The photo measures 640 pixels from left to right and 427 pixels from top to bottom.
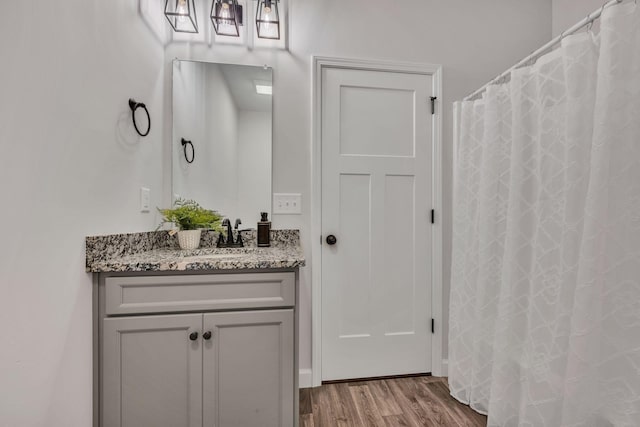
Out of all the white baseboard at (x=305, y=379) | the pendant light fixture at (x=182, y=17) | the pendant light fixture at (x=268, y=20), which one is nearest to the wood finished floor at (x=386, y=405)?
the white baseboard at (x=305, y=379)

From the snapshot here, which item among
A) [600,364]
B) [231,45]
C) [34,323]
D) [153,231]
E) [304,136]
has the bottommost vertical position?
[600,364]

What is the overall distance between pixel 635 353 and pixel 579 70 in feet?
3.32

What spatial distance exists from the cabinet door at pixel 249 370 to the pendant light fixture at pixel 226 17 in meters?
1.65

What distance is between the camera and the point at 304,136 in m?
1.88

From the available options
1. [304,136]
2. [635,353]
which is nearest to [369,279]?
[304,136]

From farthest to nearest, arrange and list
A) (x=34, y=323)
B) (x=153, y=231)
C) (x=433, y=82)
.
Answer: (x=433, y=82) → (x=153, y=231) → (x=34, y=323)

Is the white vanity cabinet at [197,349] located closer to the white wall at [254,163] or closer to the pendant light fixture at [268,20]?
the white wall at [254,163]

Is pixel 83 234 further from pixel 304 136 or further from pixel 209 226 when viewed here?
pixel 304 136

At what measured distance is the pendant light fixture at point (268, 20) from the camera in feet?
5.72

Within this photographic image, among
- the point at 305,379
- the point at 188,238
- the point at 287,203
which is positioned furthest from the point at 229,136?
the point at 305,379

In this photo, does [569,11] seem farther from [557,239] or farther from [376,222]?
[376,222]

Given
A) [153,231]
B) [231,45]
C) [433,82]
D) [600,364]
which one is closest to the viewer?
[600,364]

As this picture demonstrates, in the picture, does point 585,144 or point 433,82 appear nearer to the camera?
point 585,144

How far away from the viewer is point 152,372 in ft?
3.82
